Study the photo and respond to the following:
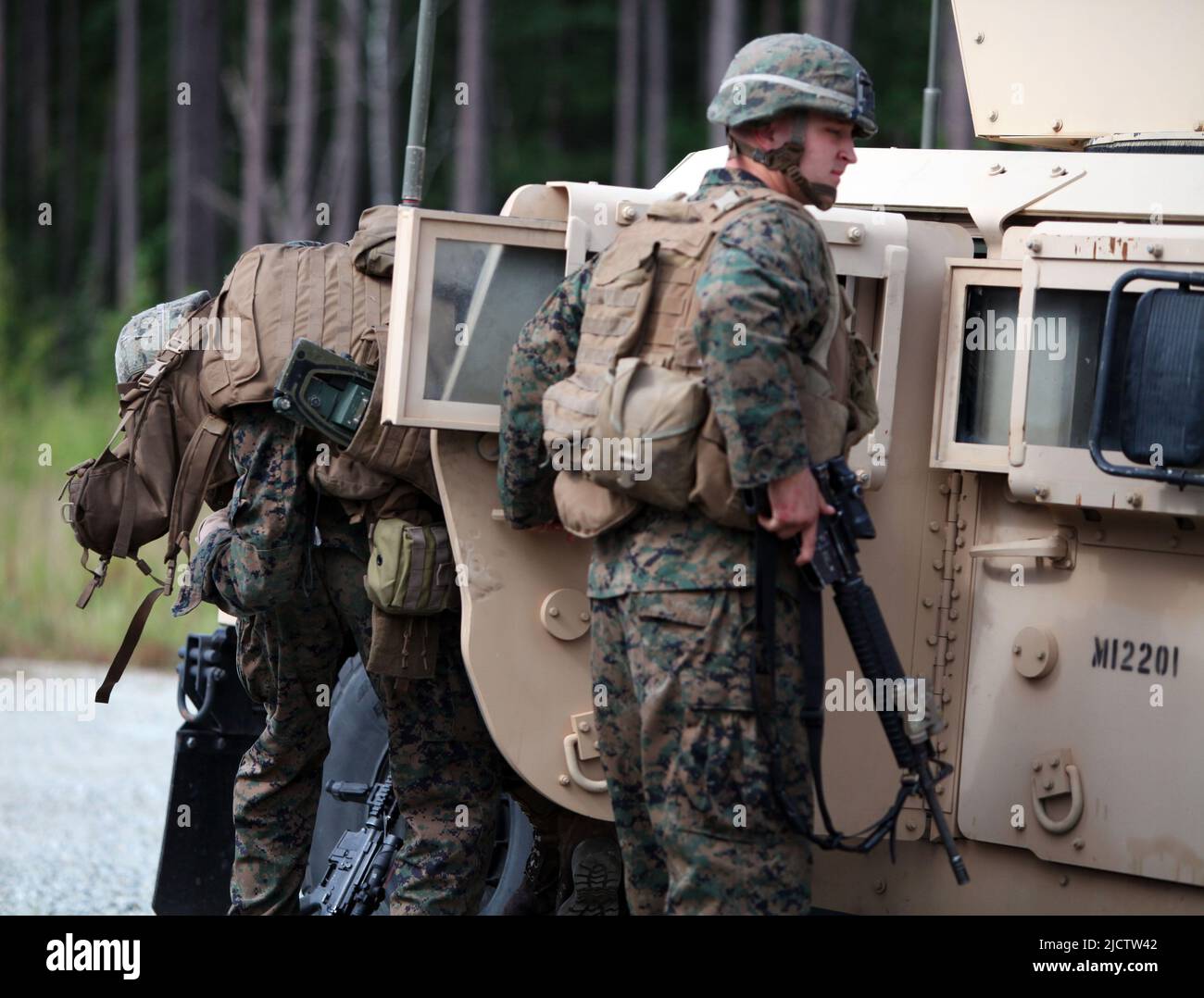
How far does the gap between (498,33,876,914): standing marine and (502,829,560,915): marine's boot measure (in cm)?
105

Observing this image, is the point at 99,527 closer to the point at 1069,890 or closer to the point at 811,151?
the point at 811,151

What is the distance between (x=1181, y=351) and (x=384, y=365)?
5.85 ft

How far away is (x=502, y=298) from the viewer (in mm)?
3887

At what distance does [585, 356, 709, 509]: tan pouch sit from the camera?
3193mm

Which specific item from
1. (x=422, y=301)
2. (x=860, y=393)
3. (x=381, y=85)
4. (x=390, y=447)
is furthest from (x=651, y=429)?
(x=381, y=85)

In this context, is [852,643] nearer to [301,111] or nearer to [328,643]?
[328,643]

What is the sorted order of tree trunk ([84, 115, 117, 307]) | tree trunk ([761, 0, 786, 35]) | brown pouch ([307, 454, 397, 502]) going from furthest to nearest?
1. tree trunk ([84, 115, 117, 307])
2. tree trunk ([761, 0, 786, 35])
3. brown pouch ([307, 454, 397, 502])

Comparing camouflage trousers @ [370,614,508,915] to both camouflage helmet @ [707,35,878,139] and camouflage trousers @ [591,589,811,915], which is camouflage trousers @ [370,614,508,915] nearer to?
Result: camouflage trousers @ [591,589,811,915]

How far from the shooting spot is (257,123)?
24391mm

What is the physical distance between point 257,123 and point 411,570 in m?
21.5

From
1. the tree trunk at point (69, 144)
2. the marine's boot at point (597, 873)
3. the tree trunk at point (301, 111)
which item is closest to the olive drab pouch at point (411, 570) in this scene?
the marine's boot at point (597, 873)

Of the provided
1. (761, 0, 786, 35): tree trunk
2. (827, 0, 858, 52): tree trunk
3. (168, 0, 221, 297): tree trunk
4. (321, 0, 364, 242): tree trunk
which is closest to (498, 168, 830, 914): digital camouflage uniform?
(168, 0, 221, 297): tree trunk
